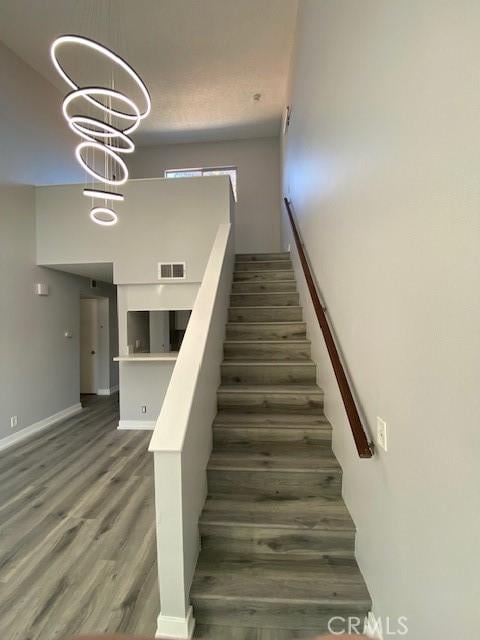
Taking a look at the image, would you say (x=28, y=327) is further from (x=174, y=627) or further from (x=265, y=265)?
(x=174, y=627)

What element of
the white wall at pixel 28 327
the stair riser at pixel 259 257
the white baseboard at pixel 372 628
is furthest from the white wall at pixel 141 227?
the white baseboard at pixel 372 628

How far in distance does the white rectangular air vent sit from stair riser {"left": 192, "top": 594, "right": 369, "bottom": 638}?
375 centimetres

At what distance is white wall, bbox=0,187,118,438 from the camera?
4.37 m

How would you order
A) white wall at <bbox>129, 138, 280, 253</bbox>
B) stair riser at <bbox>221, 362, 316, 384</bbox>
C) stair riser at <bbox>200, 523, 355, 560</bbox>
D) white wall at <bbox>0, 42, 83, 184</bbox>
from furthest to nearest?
white wall at <bbox>129, 138, 280, 253</bbox> → white wall at <bbox>0, 42, 83, 184</bbox> → stair riser at <bbox>221, 362, 316, 384</bbox> → stair riser at <bbox>200, 523, 355, 560</bbox>

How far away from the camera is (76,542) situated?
240 cm

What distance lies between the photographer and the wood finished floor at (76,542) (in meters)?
1.79

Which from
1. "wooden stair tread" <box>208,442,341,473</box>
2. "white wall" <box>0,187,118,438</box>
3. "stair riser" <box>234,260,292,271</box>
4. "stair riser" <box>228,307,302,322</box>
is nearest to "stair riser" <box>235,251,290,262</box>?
"stair riser" <box>234,260,292,271</box>

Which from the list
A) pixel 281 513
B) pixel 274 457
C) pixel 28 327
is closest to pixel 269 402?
pixel 274 457

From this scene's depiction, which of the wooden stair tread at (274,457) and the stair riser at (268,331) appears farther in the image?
the stair riser at (268,331)

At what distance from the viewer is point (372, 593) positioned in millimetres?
1649

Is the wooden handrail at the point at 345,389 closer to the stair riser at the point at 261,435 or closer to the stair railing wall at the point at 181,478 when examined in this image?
the stair riser at the point at 261,435

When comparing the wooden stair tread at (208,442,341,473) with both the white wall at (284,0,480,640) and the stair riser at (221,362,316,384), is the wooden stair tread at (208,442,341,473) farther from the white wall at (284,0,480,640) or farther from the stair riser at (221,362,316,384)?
the stair riser at (221,362,316,384)

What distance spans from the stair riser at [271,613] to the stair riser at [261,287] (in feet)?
10.5

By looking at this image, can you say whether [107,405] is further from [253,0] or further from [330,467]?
[253,0]
